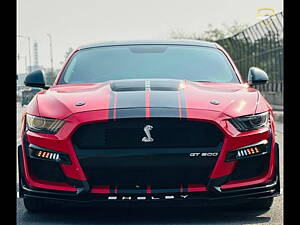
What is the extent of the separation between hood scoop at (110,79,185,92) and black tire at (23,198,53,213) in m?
0.92

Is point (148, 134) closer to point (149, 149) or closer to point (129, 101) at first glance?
point (149, 149)

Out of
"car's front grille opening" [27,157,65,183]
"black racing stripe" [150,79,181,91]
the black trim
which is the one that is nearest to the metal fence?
"black racing stripe" [150,79,181,91]

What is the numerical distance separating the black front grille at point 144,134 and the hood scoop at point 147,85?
20.9 inches

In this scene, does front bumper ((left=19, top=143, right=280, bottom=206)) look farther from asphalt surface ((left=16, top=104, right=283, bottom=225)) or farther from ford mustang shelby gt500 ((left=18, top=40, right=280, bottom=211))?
asphalt surface ((left=16, top=104, right=283, bottom=225))

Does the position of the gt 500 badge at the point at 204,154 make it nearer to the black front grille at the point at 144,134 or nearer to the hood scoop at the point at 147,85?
the black front grille at the point at 144,134

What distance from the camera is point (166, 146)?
Answer: 496cm

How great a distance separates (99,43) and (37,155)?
2102 millimetres

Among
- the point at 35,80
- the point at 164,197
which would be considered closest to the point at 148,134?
the point at 164,197

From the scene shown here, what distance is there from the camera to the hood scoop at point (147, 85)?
551 cm

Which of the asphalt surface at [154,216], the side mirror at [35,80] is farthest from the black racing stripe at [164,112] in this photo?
the side mirror at [35,80]

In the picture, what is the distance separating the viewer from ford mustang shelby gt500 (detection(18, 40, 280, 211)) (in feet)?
16.2
